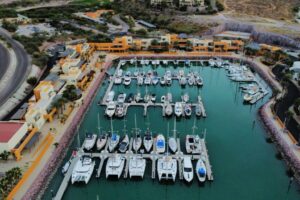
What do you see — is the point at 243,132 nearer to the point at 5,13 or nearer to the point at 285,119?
the point at 285,119

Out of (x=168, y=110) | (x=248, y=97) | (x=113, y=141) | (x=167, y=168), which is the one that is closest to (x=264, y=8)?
(x=248, y=97)

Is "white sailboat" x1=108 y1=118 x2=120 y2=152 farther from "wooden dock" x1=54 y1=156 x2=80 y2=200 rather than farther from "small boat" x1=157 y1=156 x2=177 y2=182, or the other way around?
"small boat" x1=157 y1=156 x2=177 y2=182

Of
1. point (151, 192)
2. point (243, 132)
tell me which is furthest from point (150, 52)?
point (151, 192)

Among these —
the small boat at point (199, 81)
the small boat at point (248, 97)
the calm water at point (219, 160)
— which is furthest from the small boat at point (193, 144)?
the small boat at point (199, 81)

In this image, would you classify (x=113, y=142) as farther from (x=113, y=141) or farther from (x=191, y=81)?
(x=191, y=81)

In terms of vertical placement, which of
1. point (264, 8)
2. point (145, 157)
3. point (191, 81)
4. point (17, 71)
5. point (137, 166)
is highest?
point (264, 8)

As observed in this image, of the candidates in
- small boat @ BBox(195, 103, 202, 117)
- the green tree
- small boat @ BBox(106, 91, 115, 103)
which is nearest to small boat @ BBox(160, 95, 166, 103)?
small boat @ BBox(195, 103, 202, 117)
